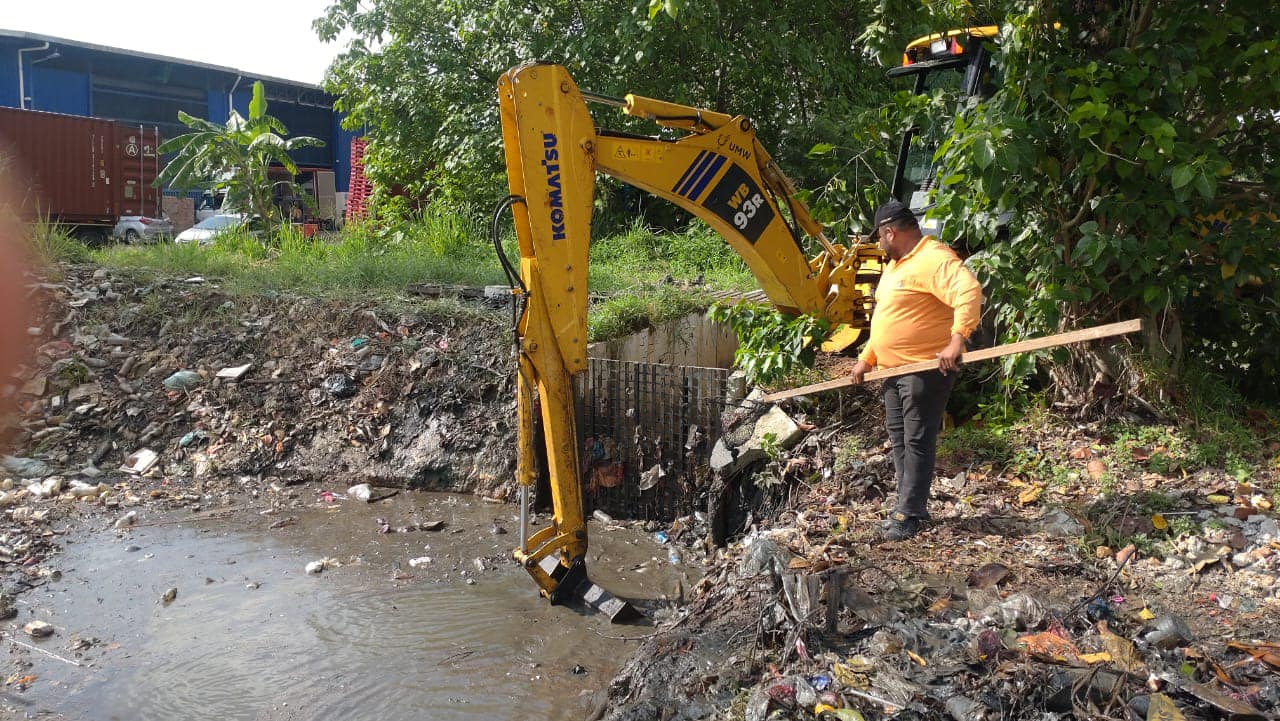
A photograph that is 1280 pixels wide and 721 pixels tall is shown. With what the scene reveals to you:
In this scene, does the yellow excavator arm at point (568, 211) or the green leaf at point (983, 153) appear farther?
the green leaf at point (983, 153)

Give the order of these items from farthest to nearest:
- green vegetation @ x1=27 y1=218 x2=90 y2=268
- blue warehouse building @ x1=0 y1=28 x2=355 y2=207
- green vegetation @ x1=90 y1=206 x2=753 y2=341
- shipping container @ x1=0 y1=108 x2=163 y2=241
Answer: blue warehouse building @ x1=0 y1=28 x2=355 y2=207, shipping container @ x1=0 y1=108 x2=163 y2=241, green vegetation @ x1=27 y1=218 x2=90 y2=268, green vegetation @ x1=90 y1=206 x2=753 y2=341

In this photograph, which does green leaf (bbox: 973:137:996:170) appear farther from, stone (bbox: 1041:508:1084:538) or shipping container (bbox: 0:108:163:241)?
shipping container (bbox: 0:108:163:241)

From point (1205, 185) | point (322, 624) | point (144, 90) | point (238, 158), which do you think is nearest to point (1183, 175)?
point (1205, 185)

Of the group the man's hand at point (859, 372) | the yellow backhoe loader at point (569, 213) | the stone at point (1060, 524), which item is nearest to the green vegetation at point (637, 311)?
the yellow backhoe loader at point (569, 213)

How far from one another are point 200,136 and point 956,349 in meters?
10.7

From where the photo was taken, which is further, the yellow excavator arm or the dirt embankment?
the dirt embankment

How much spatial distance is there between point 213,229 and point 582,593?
13336mm

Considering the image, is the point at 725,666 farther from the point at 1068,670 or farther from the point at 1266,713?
the point at 1266,713

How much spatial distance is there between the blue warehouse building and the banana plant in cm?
1086

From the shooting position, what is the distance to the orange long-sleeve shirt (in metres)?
4.06

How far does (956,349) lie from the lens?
3.92 metres

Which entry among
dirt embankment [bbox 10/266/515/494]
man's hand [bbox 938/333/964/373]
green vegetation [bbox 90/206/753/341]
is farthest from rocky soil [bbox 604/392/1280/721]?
green vegetation [bbox 90/206/753/341]

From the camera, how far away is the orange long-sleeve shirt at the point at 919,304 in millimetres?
4059

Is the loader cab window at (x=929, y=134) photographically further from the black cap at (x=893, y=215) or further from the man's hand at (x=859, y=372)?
the man's hand at (x=859, y=372)
